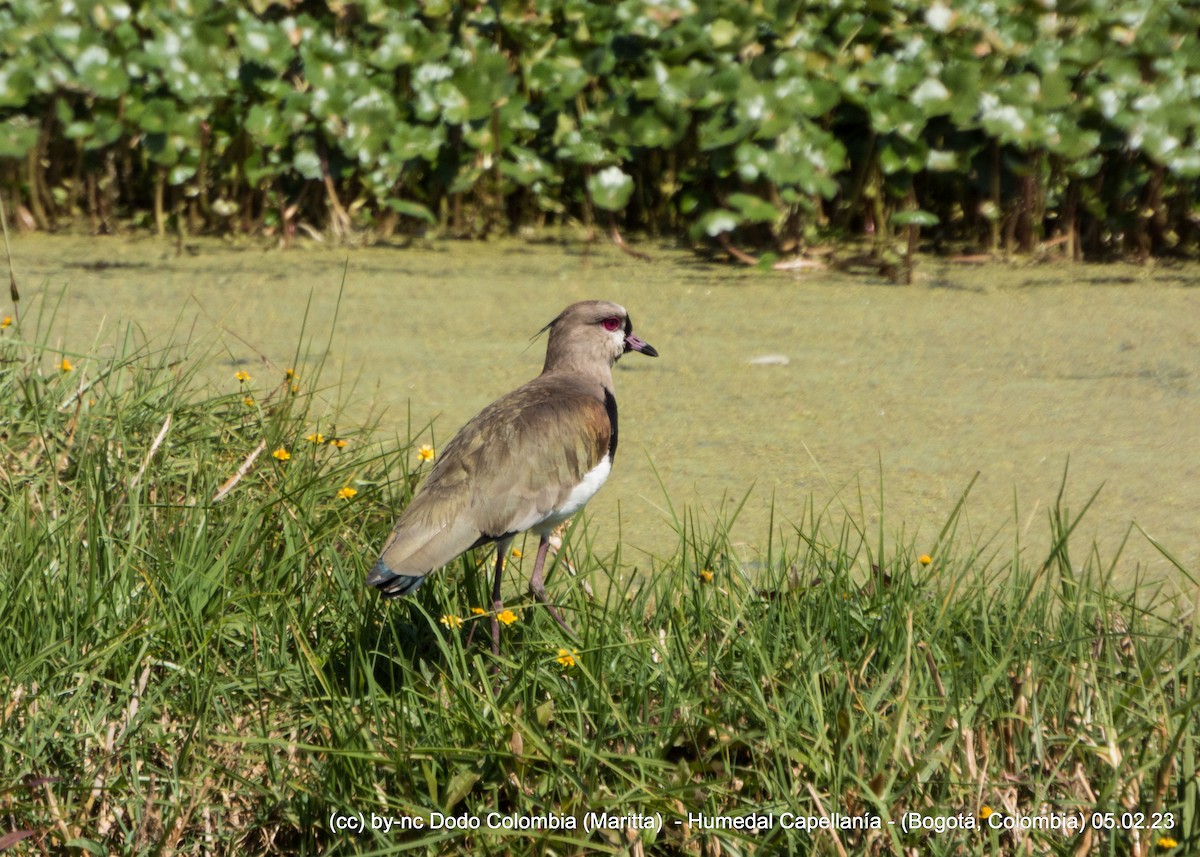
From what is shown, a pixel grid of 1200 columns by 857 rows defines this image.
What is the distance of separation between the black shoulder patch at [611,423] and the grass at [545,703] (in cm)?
23

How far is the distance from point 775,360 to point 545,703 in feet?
7.10

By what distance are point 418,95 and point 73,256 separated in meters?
1.40

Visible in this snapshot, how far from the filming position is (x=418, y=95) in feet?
18.4

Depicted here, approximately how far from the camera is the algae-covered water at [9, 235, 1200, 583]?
10.9 feet

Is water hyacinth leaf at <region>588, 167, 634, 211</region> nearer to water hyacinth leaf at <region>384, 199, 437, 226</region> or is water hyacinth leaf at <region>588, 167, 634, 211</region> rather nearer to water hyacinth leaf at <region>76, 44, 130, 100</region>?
water hyacinth leaf at <region>384, 199, 437, 226</region>

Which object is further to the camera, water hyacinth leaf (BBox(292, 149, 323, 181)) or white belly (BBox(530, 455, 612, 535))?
water hyacinth leaf (BBox(292, 149, 323, 181))

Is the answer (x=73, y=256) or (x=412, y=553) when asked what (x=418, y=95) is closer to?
(x=73, y=256)

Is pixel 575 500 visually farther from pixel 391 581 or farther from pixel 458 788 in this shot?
pixel 458 788

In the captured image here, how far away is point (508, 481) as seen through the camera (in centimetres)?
253

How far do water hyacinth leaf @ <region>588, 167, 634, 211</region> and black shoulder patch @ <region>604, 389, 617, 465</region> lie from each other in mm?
2344

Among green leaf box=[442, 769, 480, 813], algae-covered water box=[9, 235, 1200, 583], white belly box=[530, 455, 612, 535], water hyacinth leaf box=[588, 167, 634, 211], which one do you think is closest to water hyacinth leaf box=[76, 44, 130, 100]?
algae-covered water box=[9, 235, 1200, 583]

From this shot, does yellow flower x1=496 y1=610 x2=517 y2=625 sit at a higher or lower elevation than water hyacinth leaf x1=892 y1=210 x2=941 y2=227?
lower

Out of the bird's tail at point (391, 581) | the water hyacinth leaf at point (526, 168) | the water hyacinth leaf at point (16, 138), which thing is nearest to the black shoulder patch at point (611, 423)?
the bird's tail at point (391, 581)

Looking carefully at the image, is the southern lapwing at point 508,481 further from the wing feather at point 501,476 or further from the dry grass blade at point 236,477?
the dry grass blade at point 236,477
